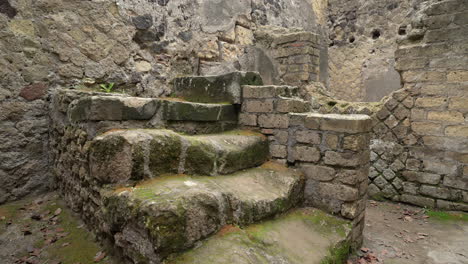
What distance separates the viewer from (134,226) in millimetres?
1904

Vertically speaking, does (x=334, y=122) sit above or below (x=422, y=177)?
above

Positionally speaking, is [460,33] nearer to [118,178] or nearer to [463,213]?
[463,213]

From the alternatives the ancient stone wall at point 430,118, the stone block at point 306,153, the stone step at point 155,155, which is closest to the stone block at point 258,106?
the stone block at point 306,153

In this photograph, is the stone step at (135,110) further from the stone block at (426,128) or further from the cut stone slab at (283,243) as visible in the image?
the stone block at (426,128)

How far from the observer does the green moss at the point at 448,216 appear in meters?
3.99

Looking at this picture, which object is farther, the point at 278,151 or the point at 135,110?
the point at 278,151

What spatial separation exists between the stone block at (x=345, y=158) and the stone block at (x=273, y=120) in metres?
0.58

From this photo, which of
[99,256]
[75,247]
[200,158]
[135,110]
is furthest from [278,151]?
[75,247]

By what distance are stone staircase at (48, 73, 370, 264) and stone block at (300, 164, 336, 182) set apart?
0.12m

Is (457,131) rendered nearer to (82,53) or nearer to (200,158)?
(200,158)

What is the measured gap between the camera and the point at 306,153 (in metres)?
3.11

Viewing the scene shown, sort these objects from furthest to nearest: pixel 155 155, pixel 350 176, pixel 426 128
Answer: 1. pixel 426 128
2. pixel 350 176
3. pixel 155 155

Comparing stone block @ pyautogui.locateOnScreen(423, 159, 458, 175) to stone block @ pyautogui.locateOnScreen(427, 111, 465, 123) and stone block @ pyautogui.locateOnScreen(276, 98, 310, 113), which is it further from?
stone block @ pyautogui.locateOnScreen(276, 98, 310, 113)

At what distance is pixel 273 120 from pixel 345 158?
893 millimetres
